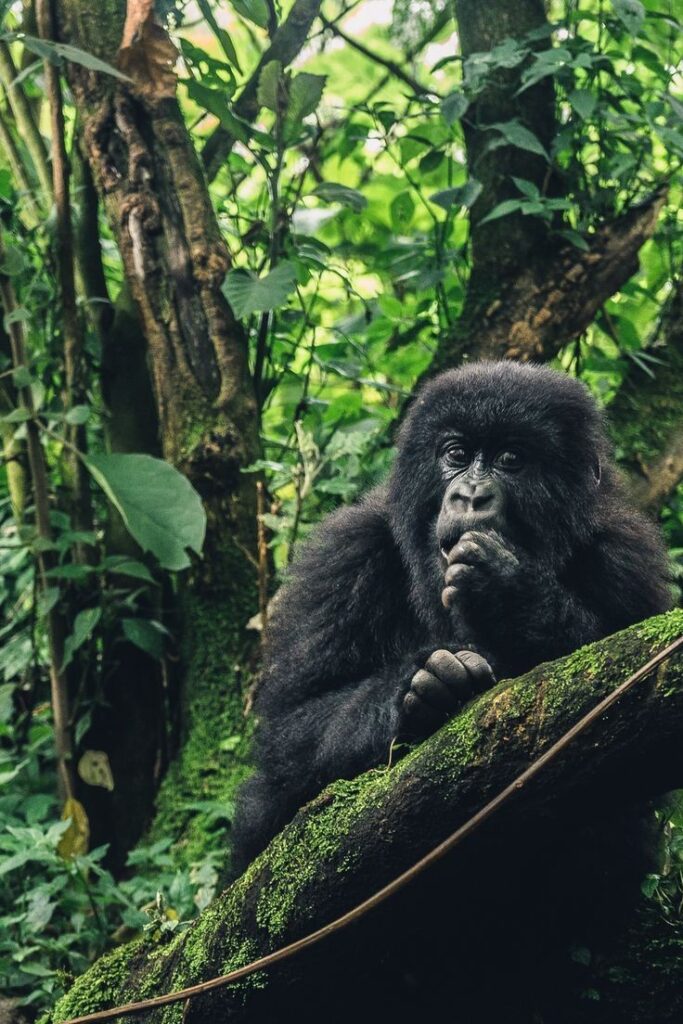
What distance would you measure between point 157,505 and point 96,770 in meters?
1.12

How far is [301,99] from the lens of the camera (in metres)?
4.47

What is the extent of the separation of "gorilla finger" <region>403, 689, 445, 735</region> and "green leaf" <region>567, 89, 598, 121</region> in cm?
290

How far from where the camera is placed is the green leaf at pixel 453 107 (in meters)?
4.56

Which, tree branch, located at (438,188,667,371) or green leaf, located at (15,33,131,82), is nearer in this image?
green leaf, located at (15,33,131,82)

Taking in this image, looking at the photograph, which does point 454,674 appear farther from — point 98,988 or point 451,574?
point 98,988

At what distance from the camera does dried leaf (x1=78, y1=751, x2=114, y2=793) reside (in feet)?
14.4

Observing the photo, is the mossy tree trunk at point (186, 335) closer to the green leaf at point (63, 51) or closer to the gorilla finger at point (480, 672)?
the green leaf at point (63, 51)

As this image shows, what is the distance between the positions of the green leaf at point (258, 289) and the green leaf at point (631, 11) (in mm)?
1570

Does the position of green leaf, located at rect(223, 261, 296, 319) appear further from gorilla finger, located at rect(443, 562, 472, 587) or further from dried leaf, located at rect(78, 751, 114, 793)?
dried leaf, located at rect(78, 751, 114, 793)

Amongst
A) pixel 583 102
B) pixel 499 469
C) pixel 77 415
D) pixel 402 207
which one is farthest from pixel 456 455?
pixel 402 207

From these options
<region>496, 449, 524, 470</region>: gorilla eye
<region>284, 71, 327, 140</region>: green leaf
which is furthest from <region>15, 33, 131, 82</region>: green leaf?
<region>496, 449, 524, 470</region>: gorilla eye

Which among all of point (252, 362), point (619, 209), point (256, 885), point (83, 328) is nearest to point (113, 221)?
point (83, 328)

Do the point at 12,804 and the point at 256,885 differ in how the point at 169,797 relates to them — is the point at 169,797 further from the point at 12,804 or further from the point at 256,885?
the point at 256,885

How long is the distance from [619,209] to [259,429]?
2.01 m
